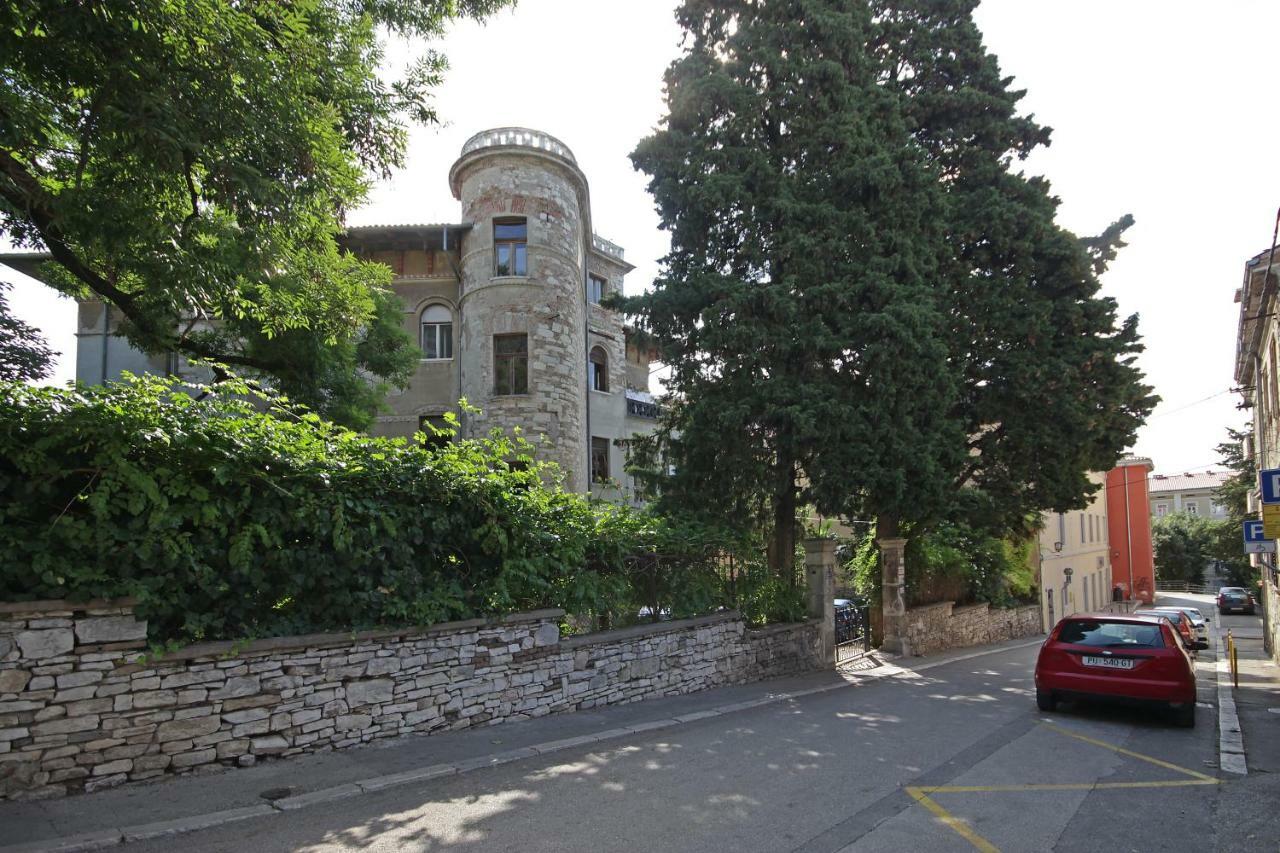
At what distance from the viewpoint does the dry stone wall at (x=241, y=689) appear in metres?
5.41

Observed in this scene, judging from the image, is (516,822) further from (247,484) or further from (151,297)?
(151,297)

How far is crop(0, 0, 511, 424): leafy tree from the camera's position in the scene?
593 cm

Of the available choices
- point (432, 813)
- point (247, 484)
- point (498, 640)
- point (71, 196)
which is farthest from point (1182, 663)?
point (71, 196)

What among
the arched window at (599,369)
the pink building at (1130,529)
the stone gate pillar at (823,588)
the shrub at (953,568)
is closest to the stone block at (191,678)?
the stone gate pillar at (823,588)

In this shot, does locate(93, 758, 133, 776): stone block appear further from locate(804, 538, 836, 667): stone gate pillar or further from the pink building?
the pink building

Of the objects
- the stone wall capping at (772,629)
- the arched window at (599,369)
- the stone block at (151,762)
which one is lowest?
the stone wall capping at (772,629)

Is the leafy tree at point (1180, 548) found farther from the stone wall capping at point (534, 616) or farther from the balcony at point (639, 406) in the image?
the stone wall capping at point (534, 616)

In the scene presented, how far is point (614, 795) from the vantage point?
5.95 meters

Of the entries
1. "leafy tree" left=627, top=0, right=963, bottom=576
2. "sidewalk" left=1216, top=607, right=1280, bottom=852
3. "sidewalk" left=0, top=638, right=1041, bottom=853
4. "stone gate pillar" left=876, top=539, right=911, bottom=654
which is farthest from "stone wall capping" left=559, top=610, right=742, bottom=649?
"stone gate pillar" left=876, top=539, right=911, bottom=654

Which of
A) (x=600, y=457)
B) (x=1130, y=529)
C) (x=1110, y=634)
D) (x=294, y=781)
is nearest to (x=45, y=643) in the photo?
(x=294, y=781)

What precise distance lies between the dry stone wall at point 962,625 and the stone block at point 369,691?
13.6 meters

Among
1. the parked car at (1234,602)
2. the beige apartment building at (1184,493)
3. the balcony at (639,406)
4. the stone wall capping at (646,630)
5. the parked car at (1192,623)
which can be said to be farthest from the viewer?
the beige apartment building at (1184,493)

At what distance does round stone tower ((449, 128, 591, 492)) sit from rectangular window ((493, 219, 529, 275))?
1.1 inches

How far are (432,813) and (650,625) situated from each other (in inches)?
206
